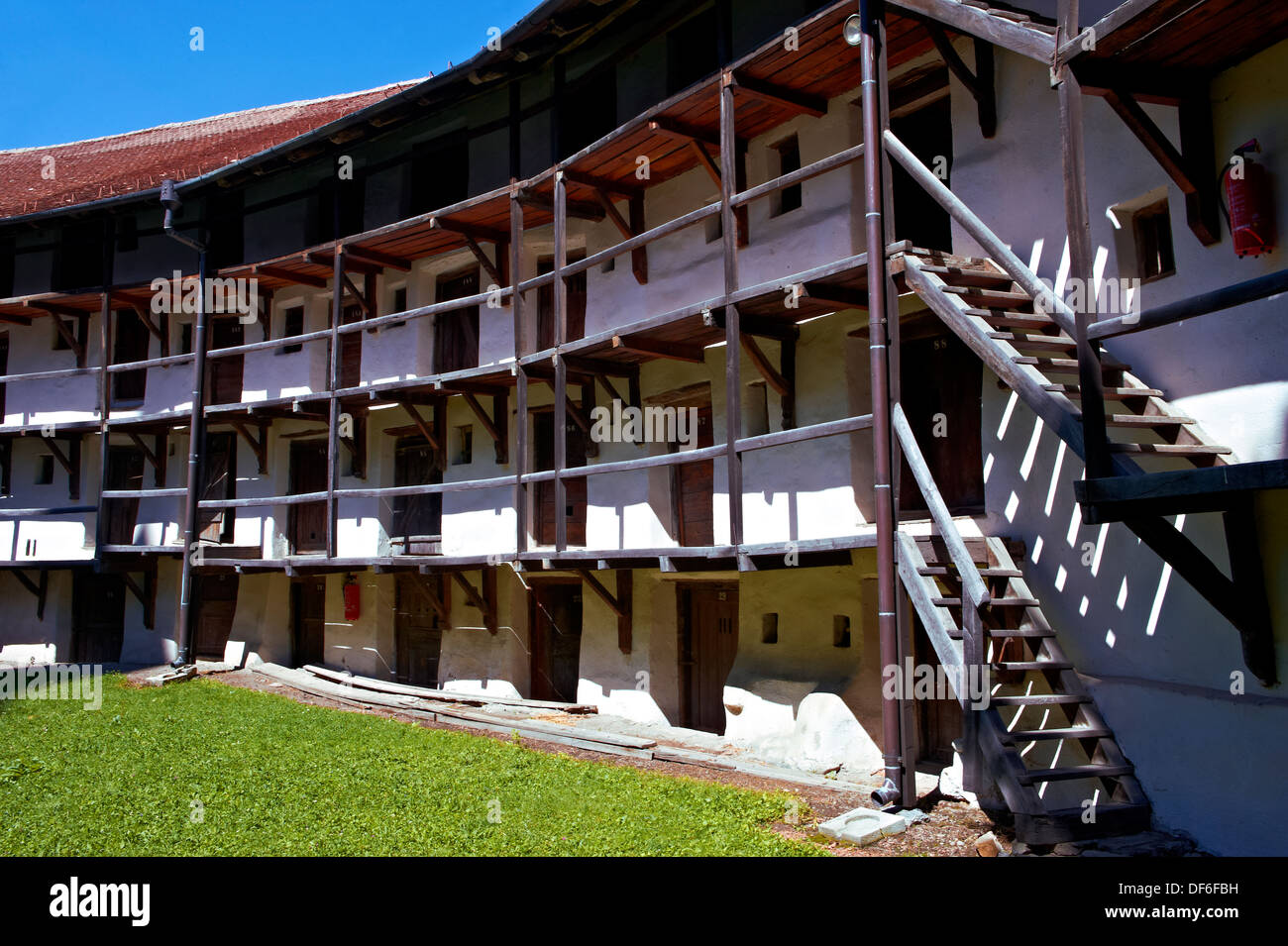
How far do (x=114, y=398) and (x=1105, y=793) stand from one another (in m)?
19.9

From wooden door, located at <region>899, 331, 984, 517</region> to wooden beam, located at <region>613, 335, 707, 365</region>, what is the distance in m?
2.93

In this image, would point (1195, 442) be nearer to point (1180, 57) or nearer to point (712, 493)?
point (1180, 57)

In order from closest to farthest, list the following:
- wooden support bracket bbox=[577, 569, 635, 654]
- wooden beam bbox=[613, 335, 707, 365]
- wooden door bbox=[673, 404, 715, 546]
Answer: wooden beam bbox=[613, 335, 707, 365] → wooden door bbox=[673, 404, 715, 546] → wooden support bracket bbox=[577, 569, 635, 654]

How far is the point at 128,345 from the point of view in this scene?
2097 centimetres

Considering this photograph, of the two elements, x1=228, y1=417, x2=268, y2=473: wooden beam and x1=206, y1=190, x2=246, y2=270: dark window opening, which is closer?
x1=228, y1=417, x2=268, y2=473: wooden beam

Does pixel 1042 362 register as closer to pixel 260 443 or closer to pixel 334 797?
pixel 334 797

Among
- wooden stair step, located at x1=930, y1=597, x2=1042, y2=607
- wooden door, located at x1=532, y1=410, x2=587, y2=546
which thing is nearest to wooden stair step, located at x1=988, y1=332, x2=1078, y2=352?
wooden stair step, located at x1=930, y1=597, x2=1042, y2=607

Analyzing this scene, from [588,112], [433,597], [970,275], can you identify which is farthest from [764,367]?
[433,597]

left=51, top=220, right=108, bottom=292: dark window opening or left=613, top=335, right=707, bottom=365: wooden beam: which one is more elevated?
left=51, top=220, right=108, bottom=292: dark window opening

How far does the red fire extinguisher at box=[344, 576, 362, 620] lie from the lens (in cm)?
1767

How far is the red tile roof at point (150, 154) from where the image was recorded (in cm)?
2055

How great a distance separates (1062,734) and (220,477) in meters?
17.5

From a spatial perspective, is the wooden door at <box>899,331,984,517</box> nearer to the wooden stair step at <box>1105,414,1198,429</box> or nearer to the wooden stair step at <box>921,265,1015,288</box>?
the wooden stair step at <box>921,265,1015,288</box>

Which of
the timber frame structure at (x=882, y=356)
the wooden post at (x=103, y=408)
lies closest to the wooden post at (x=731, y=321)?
the timber frame structure at (x=882, y=356)
